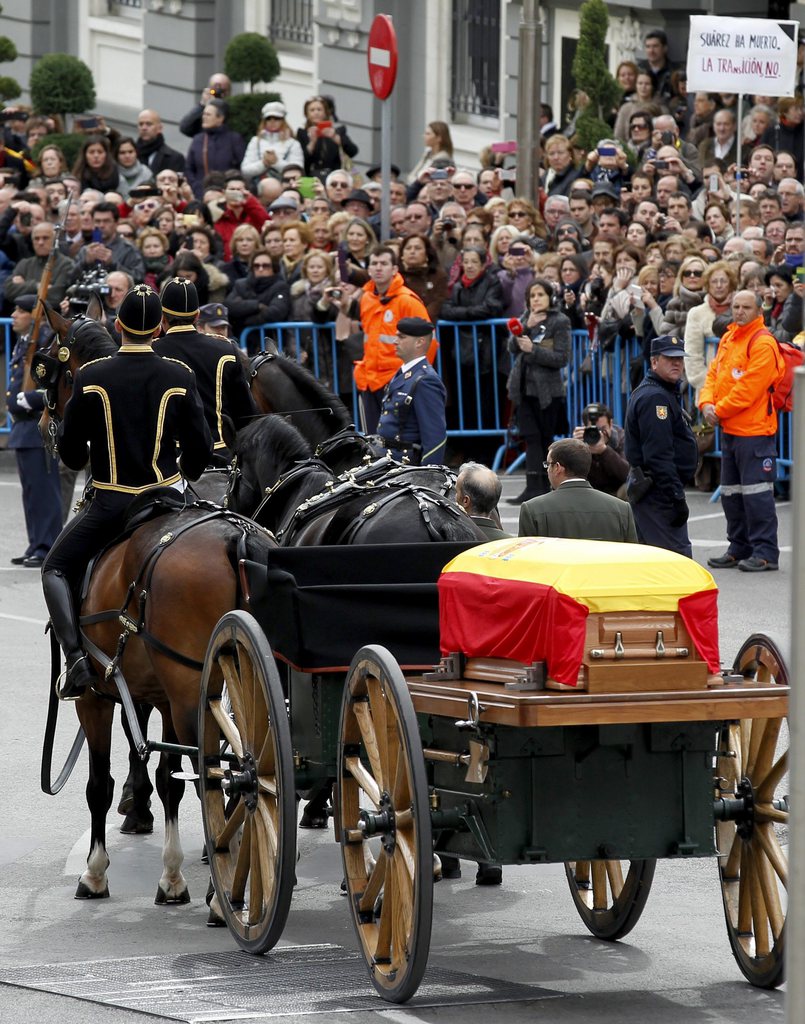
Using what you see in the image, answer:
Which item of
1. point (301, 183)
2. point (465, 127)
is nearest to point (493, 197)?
point (301, 183)

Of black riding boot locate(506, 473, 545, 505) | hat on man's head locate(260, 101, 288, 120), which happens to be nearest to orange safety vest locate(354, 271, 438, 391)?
black riding boot locate(506, 473, 545, 505)

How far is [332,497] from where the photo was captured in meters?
8.87

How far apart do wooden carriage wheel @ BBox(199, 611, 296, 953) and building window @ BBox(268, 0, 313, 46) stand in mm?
26158

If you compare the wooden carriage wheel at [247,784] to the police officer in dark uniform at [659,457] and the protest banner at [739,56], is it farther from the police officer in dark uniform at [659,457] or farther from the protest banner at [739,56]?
the protest banner at [739,56]

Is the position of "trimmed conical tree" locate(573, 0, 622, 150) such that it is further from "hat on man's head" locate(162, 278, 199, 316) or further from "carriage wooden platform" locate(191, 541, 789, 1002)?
"carriage wooden platform" locate(191, 541, 789, 1002)

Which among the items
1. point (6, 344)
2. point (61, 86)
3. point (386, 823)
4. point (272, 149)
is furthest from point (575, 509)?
point (61, 86)

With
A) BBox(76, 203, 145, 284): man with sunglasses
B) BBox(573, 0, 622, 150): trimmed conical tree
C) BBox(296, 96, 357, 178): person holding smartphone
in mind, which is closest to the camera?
BBox(76, 203, 145, 284): man with sunglasses

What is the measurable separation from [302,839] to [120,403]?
2.08 metres

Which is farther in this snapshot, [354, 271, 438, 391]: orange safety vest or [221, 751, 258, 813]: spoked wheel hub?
[354, 271, 438, 391]: orange safety vest

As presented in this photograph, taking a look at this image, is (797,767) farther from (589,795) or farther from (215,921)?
(215,921)

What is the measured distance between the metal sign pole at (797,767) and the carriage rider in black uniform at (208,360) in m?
6.07

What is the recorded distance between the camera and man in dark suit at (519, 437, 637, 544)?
32.2 feet

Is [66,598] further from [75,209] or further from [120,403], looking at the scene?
[75,209]

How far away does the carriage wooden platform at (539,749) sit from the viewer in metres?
6.71
